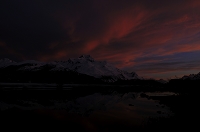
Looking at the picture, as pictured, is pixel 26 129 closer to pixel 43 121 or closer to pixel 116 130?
pixel 43 121

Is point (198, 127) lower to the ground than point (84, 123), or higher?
lower

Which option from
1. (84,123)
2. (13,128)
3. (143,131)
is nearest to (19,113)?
(13,128)

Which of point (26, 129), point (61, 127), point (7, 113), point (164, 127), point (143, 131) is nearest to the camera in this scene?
point (26, 129)

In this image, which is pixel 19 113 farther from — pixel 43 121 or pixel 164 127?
pixel 164 127

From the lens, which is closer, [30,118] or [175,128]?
[30,118]

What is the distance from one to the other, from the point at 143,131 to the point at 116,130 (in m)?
3.22

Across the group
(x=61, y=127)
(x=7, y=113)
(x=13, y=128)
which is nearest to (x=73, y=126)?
(x=61, y=127)

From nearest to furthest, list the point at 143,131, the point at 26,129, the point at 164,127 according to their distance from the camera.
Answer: the point at 26,129
the point at 143,131
the point at 164,127

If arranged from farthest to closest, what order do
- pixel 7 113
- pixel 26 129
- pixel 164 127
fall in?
pixel 164 127
pixel 7 113
pixel 26 129

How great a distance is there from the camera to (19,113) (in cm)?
1440

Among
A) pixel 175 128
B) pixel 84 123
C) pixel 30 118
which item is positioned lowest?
pixel 175 128

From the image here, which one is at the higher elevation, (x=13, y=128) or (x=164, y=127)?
(x=13, y=128)

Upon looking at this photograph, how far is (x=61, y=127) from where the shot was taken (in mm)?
12961

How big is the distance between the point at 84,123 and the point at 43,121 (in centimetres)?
376
